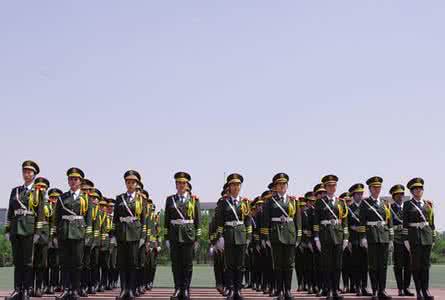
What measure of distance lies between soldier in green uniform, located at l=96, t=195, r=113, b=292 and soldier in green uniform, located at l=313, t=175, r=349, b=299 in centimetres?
526

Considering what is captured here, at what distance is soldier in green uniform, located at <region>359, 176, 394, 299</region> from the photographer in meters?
13.9

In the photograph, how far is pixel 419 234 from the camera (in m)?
13.6

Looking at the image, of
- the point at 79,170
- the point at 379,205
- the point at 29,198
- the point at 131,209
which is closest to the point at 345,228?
the point at 379,205

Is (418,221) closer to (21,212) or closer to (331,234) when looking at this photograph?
(331,234)

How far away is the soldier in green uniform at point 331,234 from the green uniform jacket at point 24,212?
5648 millimetres

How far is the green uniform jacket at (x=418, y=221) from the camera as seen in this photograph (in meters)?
13.6

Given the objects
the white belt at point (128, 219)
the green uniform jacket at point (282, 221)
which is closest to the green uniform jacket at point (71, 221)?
the white belt at point (128, 219)

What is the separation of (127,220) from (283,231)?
308 centimetres

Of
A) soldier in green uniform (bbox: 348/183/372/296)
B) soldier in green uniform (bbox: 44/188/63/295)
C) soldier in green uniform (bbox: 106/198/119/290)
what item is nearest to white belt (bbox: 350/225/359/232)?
soldier in green uniform (bbox: 348/183/372/296)

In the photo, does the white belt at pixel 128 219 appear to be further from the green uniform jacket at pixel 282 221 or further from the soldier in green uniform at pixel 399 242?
the soldier in green uniform at pixel 399 242

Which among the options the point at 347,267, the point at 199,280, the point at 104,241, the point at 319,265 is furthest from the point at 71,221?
the point at 199,280

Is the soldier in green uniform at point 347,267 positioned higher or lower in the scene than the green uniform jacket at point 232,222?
lower

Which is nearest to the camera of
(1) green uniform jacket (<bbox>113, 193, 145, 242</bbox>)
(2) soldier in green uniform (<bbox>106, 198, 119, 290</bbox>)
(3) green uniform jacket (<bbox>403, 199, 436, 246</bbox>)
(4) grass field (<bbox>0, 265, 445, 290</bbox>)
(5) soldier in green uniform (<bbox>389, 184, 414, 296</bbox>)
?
(1) green uniform jacket (<bbox>113, 193, 145, 242</bbox>)

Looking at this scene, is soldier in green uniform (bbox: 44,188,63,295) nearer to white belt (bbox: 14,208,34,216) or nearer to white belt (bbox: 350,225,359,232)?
white belt (bbox: 14,208,34,216)
